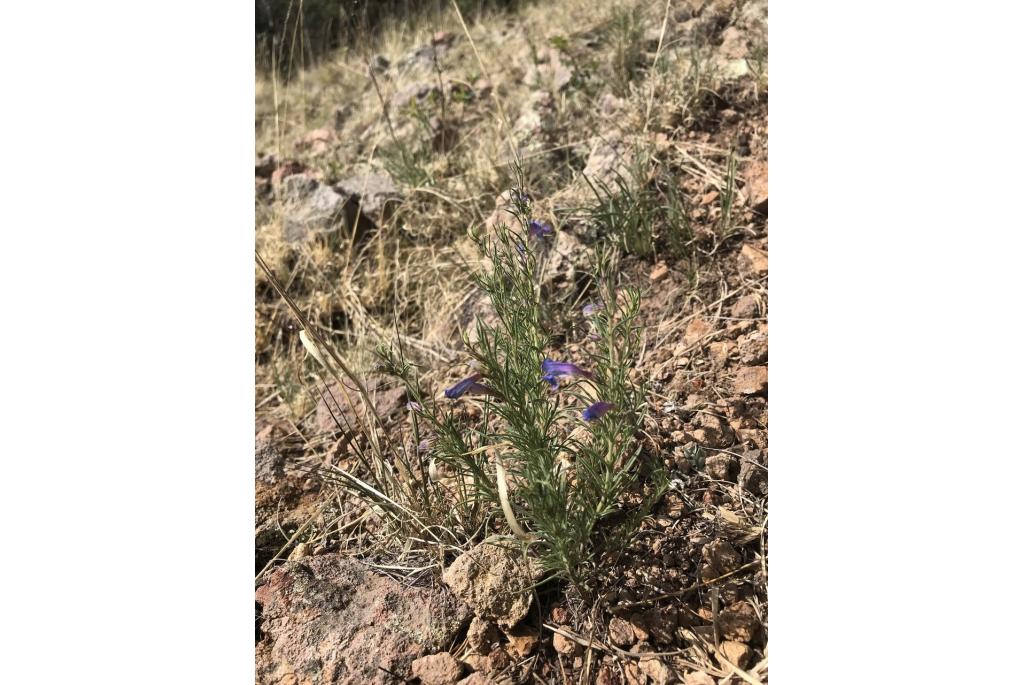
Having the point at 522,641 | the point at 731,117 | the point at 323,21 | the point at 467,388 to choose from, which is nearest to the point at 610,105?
the point at 731,117

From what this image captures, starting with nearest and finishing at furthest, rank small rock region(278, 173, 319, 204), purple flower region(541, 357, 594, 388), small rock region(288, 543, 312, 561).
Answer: purple flower region(541, 357, 594, 388)
small rock region(288, 543, 312, 561)
small rock region(278, 173, 319, 204)

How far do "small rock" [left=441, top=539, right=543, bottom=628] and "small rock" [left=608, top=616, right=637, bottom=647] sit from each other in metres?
0.16

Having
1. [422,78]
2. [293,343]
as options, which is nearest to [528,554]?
[293,343]

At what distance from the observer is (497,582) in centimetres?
158

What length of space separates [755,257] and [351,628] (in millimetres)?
1419

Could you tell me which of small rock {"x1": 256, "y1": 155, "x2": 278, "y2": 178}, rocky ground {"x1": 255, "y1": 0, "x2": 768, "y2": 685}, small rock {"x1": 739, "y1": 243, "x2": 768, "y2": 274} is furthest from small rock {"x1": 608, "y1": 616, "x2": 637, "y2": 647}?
small rock {"x1": 256, "y1": 155, "x2": 278, "y2": 178}

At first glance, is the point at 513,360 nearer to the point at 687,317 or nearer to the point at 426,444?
the point at 426,444

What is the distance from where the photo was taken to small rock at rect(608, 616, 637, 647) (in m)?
1.55

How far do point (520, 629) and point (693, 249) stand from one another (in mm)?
1205

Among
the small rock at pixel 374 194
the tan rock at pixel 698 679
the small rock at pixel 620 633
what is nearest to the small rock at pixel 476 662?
the small rock at pixel 620 633

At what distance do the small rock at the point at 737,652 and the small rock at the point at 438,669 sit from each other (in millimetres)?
493

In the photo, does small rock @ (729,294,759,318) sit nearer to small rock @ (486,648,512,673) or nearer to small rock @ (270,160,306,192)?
small rock @ (486,648,512,673)

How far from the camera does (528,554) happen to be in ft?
5.34

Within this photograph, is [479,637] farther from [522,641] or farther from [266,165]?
[266,165]
